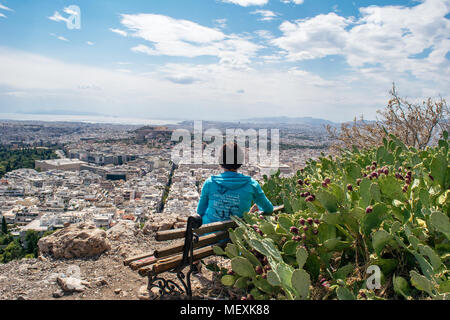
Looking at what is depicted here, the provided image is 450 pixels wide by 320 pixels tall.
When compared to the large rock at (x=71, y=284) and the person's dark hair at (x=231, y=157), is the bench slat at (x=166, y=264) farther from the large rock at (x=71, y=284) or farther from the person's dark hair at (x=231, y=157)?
the large rock at (x=71, y=284)

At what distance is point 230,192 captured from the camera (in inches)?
104

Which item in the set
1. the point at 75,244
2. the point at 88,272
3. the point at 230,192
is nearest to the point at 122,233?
the point at 75,244

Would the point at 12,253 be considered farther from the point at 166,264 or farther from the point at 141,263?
the point at 166,264

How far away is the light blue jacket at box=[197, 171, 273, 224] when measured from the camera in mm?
2629

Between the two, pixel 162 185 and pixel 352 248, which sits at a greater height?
pixel 352 248

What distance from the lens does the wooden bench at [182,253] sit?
2107 mm

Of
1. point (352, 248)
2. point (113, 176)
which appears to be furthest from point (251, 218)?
point (113, 176)

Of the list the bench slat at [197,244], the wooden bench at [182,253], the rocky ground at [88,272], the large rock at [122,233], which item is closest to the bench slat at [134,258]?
the wooden bench at [182,253]

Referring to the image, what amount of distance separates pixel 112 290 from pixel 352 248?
1998mm

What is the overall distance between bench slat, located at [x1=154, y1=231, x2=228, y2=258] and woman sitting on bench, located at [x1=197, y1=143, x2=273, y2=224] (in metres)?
0.24

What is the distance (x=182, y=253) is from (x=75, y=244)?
2039mm

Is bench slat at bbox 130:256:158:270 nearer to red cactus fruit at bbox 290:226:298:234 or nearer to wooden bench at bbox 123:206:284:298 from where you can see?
wooden bench at bbox 123:206:284:298
